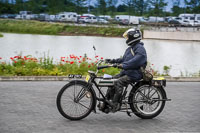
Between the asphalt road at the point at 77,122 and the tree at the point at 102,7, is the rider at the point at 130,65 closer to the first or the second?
the asphalt road at the point at 77,122

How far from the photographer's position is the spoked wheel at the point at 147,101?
779 cm

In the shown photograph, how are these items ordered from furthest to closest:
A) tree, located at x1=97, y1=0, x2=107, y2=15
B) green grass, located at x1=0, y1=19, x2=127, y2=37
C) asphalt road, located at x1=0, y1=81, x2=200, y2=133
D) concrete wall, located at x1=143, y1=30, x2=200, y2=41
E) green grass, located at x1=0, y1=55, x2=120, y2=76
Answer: tree, located at x1=97, y1=0, x2=107, y2=15
green grass, located at x1=0, y1=19, x2=127, y2=37
concrete wall, located at x1=143, y1=30, x2=200, y2=41
green grass, located at x1=0, y1=55, x2=120, y2=76
asphalt road, located at x1=0, y1=81, x2=200, y2=133

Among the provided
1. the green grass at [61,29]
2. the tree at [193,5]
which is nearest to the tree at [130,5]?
the tree at [193,5]

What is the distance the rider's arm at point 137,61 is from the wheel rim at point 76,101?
2.85 ft

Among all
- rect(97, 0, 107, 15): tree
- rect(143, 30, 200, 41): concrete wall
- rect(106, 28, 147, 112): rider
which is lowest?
rect(143, 30, 200, 41): concrete wall

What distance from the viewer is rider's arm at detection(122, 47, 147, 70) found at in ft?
24.5

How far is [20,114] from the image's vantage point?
26.6 feet

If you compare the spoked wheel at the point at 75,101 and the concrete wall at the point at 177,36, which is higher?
the spoked wheel at the point at 75,101

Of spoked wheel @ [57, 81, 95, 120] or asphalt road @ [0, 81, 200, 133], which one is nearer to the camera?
asphalt road @ [0, 81, 200, 133]

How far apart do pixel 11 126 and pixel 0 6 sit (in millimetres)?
Answer: 131313

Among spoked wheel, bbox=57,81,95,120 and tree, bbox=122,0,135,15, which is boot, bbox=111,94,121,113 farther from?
tree, bbox=122,0,135,15

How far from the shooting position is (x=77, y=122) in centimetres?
754

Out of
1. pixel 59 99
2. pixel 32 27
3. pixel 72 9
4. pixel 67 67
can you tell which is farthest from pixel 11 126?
pixel 72 9

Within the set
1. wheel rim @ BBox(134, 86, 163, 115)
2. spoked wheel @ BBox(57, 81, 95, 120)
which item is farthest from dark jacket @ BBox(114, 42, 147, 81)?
spoked wheel @ BBox(57, 81, 95, 120)
